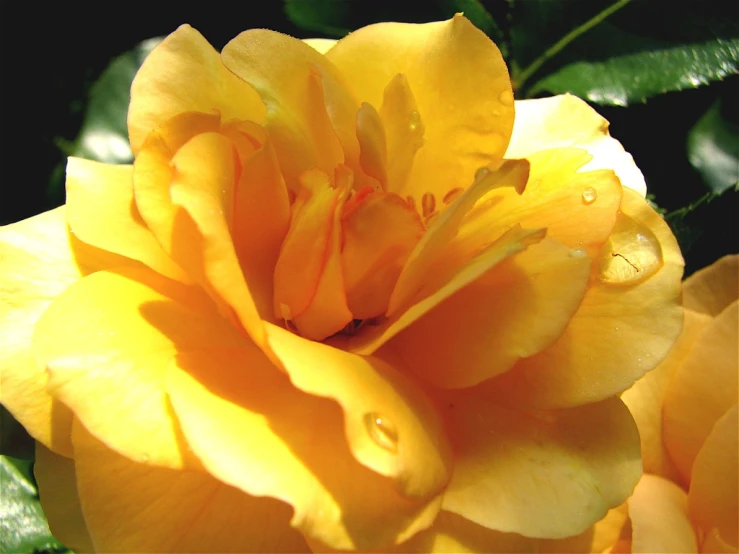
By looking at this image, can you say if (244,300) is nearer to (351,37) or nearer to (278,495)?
(278,495)

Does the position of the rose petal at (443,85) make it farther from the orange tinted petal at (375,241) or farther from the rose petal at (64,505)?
the rose petal at (64,505)

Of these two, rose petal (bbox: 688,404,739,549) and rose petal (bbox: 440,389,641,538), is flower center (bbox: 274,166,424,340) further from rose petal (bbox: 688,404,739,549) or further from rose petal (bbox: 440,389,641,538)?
rose petal (bbox: 688,404,739,549)

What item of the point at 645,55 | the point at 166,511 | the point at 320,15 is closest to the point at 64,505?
the point at 166,511

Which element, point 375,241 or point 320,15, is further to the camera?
point 320,15

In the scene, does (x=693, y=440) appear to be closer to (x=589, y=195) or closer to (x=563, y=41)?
(x=589, y=195)

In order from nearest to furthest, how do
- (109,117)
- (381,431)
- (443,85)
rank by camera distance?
(381,431), (443,85), (109,117)

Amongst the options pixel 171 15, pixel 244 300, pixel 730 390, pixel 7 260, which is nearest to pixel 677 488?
pixel 730 390

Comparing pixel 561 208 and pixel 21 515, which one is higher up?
pixel 561 208

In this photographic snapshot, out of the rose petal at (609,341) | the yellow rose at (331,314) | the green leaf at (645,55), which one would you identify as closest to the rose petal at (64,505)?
the yellow rose at (331,314)
